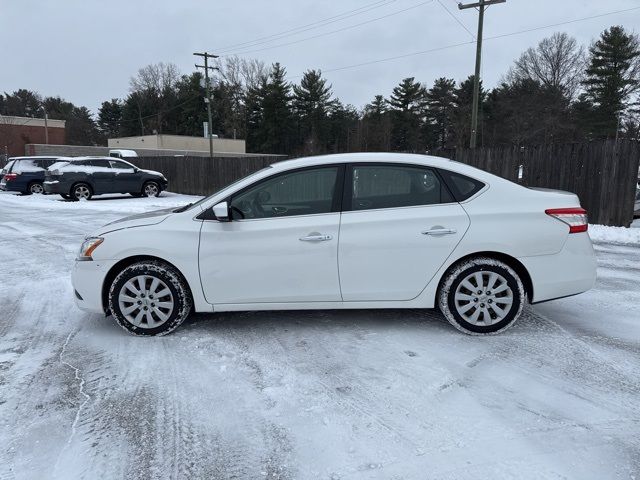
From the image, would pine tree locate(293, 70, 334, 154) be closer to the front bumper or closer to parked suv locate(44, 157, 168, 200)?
parked suv locate(44, 157, 168, 200)

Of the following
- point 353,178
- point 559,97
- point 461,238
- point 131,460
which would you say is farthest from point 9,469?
point 559,97

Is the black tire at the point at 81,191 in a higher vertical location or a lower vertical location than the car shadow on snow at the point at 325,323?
higher

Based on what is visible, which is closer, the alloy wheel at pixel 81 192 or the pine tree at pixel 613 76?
the alloy wheel at pixel 81 192

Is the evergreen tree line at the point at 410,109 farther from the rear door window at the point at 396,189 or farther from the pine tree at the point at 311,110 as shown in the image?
the rear door window at the point at 396,189

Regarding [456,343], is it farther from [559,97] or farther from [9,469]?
[559,97]

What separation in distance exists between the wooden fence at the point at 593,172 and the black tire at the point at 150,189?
47.0 feet

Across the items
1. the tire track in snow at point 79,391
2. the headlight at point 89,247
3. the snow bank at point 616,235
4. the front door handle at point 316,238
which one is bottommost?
the tire track in snow at point 79,391

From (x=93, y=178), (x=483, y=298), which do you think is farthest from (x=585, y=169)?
(x=93, y=178)

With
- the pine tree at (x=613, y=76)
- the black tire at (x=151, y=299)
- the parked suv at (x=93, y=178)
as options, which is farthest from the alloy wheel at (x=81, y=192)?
the pine tree at (x=613, y=76)

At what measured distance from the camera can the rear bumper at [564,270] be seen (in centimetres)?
408

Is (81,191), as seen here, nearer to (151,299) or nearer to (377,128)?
(151,299)

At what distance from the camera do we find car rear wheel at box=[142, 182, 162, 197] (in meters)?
19.8

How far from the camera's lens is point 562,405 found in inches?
119

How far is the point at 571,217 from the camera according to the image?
13.5ft
